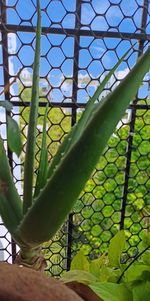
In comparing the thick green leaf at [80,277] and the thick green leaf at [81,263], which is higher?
the thick green leaf at [81,263]

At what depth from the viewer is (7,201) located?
1.76 ft

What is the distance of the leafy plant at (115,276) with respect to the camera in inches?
20.7

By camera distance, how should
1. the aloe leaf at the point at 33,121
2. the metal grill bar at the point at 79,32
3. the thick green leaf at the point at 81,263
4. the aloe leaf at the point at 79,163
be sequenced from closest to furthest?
the aloe leaf at the point at 79,163 → the aloe leaf at the point at 33,121 → the thick green leaf at the point at 81,263 → the metal grill bar at the point at 79,32

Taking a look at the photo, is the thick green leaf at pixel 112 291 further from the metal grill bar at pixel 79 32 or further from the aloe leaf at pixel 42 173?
the metal grill bar at pixel 79 32

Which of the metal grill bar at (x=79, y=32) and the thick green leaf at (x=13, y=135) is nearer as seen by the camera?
the thick green leaf at (x=13, y=135)

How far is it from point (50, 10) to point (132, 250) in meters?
0.51

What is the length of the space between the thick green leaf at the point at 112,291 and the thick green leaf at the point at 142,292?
1 centimetres

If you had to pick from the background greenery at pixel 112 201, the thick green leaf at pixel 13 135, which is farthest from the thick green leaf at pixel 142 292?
the background greenery at pixel 112 201

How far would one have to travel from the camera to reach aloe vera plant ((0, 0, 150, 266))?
1.37ft

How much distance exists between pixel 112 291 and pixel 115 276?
0.08m

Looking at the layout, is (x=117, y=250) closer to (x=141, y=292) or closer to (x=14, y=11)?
(x=141, y=292)

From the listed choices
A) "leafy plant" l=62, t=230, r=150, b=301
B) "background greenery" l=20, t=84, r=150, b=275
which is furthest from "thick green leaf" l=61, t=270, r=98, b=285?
"background greenery" l=20, t=84, r=150, b=275

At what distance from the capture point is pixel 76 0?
0.80m

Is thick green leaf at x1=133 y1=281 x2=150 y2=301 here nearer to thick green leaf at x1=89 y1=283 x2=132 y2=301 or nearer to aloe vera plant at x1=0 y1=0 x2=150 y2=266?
thick green leaf at x1=89 y1=283 x2=132 y2=301
